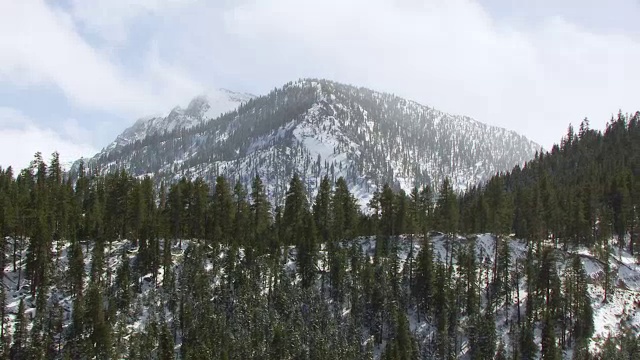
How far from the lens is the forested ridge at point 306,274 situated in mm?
77188

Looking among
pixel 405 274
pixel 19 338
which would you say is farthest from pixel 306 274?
pixel 19 338

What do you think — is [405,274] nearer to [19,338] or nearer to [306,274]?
[306,274]

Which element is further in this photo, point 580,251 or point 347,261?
point 580,251

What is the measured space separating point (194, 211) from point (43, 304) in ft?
111

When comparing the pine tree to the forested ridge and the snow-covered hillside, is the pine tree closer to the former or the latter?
the forested ridge

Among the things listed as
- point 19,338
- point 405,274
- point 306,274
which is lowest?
point 19,338

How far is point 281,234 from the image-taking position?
10775 centimetres

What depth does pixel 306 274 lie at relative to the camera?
95250 mm

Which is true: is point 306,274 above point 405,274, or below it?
below

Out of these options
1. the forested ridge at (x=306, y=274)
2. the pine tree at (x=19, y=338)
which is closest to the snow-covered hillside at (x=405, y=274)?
the forested ridge at (x=306, y=274)

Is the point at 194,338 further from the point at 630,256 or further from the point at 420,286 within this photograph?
the point at 630,256

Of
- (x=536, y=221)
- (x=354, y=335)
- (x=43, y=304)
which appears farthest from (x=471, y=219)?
(x=43, y=304)

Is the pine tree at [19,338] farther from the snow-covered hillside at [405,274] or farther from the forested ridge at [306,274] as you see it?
the snow-covered hillside at [405,274]

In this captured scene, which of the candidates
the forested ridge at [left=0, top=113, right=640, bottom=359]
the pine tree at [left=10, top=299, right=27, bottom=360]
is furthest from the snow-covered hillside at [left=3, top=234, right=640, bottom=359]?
the pine tree at [left=10, top=299, right=27, bottom=360]
